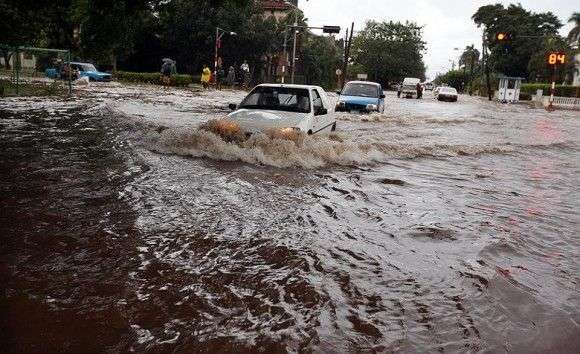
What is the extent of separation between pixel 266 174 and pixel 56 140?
467cm

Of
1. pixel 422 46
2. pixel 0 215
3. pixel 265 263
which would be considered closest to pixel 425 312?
pixel 265 263

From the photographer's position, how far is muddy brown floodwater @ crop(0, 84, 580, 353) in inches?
121

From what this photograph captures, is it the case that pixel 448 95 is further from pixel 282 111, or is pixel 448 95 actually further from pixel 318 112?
pixel 282 111

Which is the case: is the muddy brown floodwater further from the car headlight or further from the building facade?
the building facade

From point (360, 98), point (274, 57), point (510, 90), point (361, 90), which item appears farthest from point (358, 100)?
point (274, 57)

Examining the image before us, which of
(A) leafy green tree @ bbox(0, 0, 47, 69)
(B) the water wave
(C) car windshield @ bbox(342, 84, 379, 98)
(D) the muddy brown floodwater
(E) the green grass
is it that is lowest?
(D) the muddy brown floodwater

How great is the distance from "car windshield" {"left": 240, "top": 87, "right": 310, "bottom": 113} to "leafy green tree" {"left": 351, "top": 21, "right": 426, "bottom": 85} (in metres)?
74.5

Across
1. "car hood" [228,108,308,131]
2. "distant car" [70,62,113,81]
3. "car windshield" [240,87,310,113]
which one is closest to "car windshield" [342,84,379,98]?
"car windshield" [240,87,310,113]

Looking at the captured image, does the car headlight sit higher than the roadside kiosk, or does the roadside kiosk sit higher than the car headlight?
the roadside kiosk

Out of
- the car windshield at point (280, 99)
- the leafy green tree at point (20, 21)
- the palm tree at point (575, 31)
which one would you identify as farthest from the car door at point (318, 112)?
the palm tree at point (575, 31)

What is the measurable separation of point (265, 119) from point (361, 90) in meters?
11.6

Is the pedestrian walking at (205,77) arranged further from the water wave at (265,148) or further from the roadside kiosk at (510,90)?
the roadside kiosk at (510,90)

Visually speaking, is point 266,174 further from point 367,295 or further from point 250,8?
point 250,8

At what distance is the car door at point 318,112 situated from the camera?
32.9ft
